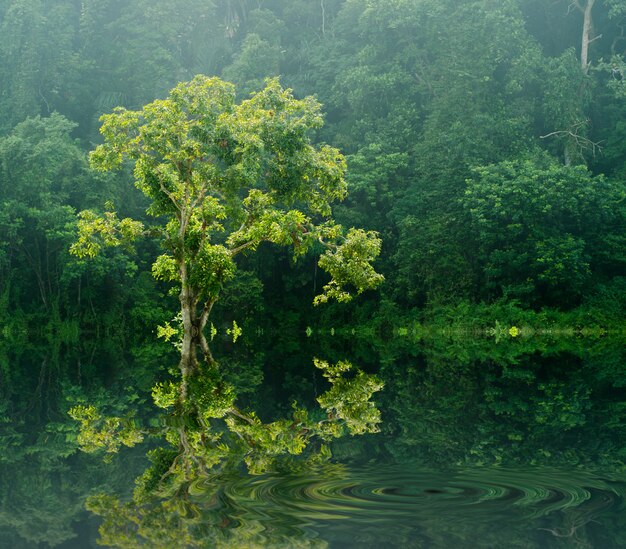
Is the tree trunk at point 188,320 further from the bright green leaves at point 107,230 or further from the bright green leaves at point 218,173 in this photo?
the bright green leaves at point 107,230

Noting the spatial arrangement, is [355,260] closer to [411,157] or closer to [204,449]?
[204,449]

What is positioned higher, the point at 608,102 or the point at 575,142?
the point at 608,102

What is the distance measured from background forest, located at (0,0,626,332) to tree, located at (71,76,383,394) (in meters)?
10.1

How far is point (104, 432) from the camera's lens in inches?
230

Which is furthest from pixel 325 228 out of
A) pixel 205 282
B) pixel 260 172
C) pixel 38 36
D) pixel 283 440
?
pixel 38 36

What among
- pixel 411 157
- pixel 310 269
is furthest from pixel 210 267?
pixel 411 157

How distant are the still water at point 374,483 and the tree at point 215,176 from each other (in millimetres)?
7640

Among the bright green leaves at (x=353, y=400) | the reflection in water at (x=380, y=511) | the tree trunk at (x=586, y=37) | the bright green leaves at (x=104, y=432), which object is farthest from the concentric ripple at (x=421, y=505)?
the tree trunk at (x=586, y=37)

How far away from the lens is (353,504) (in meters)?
3.29

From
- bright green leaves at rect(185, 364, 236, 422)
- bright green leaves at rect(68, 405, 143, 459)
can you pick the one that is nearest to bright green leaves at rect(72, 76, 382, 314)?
bright green leaves at rect(185, 364, 236, 422)

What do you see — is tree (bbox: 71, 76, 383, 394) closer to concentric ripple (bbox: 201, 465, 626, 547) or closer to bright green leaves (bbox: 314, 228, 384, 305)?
bright green leaves (bbox: 314, 228, 384, 305)

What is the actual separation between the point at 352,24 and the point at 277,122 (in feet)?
69.0

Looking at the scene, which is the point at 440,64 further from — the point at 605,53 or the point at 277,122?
the point at 277,122

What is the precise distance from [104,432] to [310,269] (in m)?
25.6
